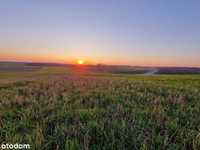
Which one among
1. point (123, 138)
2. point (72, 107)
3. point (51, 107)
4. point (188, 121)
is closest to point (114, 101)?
point (72, 107)

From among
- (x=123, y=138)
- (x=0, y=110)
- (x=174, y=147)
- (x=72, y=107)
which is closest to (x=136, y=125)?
(x=123, y=138)

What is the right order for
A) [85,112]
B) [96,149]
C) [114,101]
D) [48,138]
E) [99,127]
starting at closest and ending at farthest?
[96,149] < [48,138] < [99,127] < [85,112] < [114,101]

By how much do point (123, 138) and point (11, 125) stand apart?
9.64 ft

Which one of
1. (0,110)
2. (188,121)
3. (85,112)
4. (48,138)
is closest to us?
(48,138)

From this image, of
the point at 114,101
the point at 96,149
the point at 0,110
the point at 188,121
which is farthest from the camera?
the point at 114,101

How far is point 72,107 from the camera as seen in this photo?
23.6 feet

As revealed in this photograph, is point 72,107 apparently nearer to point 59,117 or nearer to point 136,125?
point 59,117

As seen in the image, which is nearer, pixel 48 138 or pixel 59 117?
pixel 48 138

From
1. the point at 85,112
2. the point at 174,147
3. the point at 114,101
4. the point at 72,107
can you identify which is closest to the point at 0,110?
the point at 72,107

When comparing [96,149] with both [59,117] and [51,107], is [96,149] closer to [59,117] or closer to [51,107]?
[59,117]

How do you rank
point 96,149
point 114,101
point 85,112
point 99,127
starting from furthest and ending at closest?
point 114,101 < point 85,112 < point 99,127 < point 96,149

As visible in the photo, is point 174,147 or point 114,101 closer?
point 174,147

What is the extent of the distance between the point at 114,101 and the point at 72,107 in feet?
6.86

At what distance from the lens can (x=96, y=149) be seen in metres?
3.88
